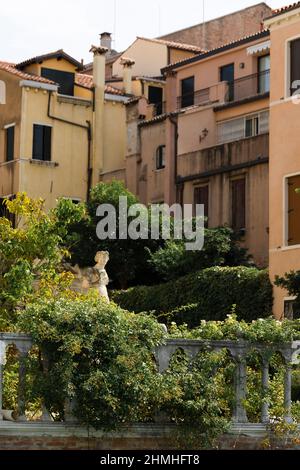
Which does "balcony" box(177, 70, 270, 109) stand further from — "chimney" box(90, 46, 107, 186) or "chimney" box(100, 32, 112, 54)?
"chimney" box(100, 32, 112, 54)

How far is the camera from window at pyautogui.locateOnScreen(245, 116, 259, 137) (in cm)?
4183

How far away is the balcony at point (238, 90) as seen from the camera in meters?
42.7

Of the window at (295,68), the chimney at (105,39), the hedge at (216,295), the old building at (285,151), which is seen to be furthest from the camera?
the chimney at (105,39)

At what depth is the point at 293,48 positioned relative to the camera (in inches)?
1291

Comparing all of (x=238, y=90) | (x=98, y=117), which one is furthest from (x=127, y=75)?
(x=238, y=90)

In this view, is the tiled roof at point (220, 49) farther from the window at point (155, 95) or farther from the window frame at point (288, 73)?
the window frame at point (288, 73)

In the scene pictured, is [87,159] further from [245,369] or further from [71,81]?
[245,369]

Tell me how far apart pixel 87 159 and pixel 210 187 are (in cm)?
688

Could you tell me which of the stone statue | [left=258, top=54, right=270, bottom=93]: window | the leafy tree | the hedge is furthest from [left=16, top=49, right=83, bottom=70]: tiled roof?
the leafy tree

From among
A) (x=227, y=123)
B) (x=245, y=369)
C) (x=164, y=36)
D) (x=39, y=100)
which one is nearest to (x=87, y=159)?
(x=39, y=100)

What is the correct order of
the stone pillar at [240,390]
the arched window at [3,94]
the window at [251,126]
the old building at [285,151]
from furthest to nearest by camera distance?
1. the arched window at [3,94]
2. the window at [251,126]
3. the old building at [285,151]
4. the stone pillar at [240,390]

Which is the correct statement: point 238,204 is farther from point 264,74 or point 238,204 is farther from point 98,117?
point 98,117

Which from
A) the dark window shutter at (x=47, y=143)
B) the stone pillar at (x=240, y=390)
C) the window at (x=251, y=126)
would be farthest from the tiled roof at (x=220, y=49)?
the stone pillar at (x=240, y=390)

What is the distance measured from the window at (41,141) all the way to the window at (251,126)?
7145mm
